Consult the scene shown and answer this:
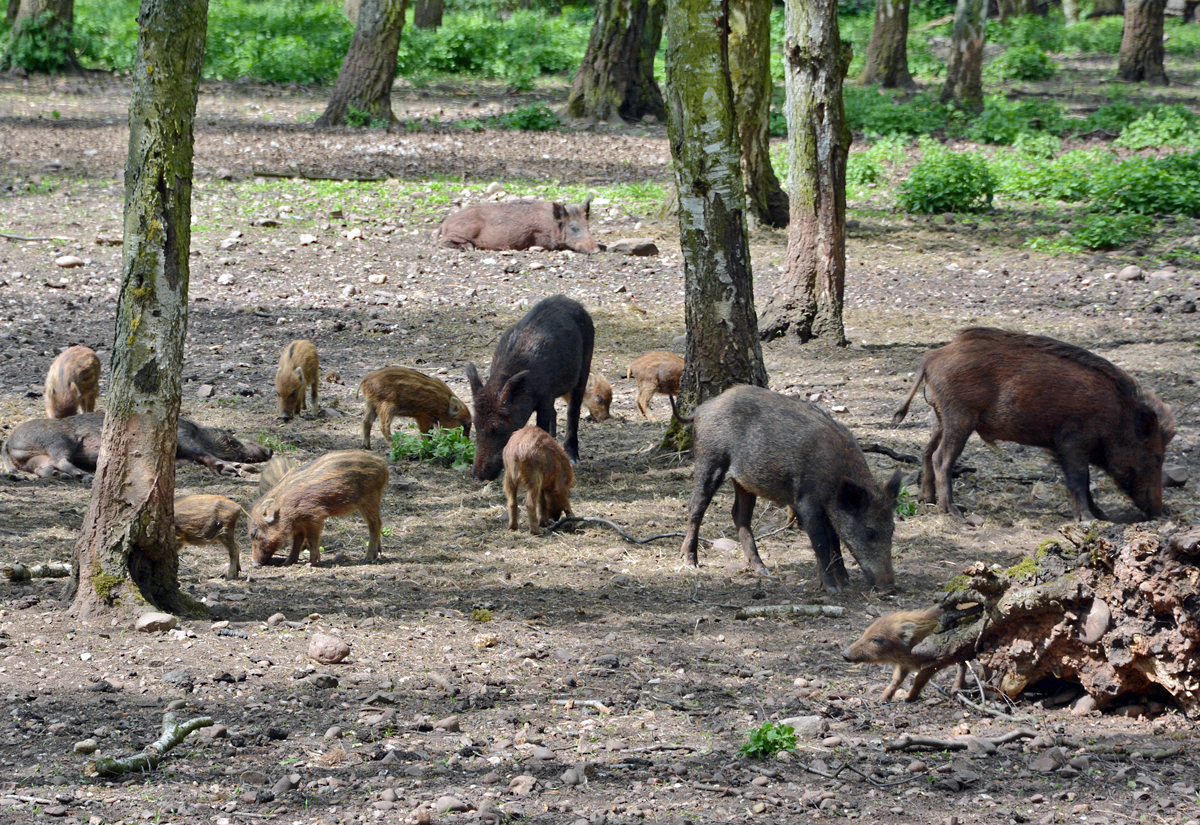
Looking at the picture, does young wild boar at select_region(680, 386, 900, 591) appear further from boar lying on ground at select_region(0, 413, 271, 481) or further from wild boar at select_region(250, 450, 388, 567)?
boar lying on ground at select_region(0, 413, 271, 481)

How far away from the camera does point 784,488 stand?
6766 mm

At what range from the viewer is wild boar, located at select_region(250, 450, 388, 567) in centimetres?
684

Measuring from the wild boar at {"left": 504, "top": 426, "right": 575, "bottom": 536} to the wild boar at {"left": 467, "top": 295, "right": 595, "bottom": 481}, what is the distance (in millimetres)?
1012

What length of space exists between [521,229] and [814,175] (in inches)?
198

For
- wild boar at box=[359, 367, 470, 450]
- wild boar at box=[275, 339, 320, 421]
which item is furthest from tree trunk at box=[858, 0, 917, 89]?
wild boar at box=[275, 339, 320, 421]

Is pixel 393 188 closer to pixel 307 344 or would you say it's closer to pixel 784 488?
pixel 307 344

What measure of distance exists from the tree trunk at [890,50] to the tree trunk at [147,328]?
80.0 ft

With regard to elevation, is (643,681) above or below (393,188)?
below

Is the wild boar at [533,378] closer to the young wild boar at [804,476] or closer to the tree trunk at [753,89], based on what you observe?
the young wild boar at [804,476]

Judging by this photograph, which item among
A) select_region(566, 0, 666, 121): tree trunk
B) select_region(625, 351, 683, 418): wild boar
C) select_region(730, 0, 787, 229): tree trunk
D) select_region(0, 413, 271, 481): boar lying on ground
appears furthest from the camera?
select_region(566, 0, 666, 121): tree trunk

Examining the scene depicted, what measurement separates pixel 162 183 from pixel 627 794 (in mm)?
→ 3361

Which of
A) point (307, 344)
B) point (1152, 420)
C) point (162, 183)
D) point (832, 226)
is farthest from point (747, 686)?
point (832, 226)

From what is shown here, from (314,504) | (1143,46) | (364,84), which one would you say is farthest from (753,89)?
(1143,46)

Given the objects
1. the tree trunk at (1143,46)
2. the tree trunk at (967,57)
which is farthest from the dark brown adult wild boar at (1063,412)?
the tree trunk at (1143,46)
